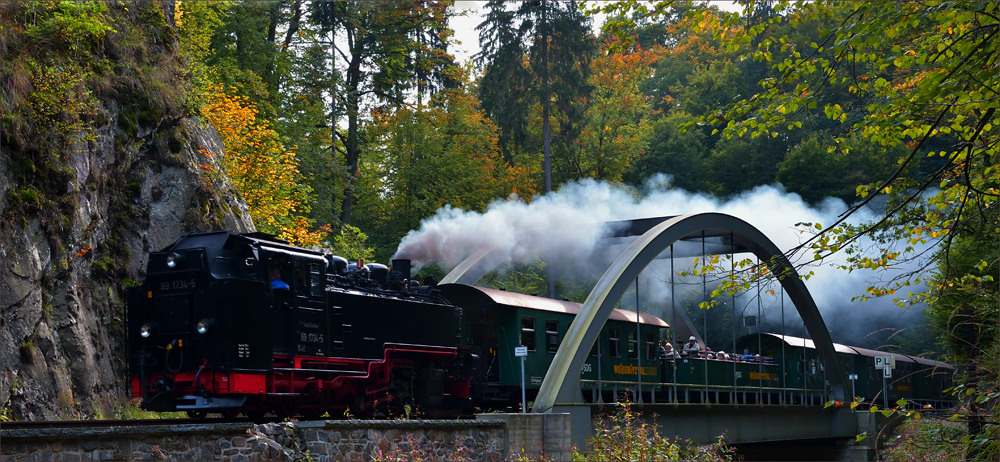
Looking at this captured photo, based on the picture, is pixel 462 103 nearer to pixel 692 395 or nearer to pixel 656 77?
pixel 692 395

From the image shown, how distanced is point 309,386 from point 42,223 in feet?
23.4

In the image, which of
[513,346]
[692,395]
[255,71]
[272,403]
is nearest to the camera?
[272,403]

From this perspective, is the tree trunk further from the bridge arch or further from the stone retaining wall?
the stone retaining wall

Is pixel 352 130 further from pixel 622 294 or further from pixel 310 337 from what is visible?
pixel 310 337

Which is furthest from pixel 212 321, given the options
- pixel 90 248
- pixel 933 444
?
pixel 933 444

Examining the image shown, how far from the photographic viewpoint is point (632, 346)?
22.6 meters

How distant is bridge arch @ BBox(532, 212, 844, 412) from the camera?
18.6 meters

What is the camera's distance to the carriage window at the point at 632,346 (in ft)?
73.6

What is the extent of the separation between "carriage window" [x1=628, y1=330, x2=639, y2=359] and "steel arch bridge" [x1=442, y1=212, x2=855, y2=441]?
5.96 feet

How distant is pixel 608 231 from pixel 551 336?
5.49 metres

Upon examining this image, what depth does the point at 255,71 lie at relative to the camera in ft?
125

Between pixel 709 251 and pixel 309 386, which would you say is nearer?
pixel 309 386

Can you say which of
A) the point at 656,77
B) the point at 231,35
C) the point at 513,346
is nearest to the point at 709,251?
the point at 513,346

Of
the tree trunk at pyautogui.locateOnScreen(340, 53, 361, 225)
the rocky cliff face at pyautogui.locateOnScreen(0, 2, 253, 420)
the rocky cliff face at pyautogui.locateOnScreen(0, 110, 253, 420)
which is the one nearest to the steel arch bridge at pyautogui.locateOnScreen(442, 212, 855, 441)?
the rocky cliff face at pyautogui.locateOnScreen(0, 110, 253, 420)
